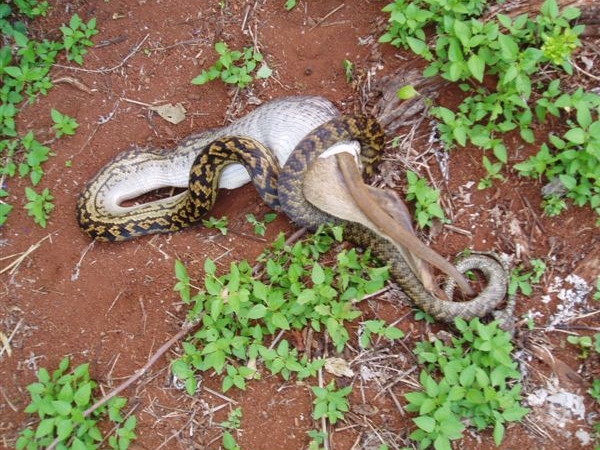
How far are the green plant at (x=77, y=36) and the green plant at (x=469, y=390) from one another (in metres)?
3.62

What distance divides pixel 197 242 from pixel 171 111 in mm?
1167

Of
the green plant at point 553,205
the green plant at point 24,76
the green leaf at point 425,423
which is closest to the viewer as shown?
the green leaf at point 425,423

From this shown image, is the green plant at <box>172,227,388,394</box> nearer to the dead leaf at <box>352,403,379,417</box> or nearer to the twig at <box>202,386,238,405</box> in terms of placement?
the twig at <box>202,386,238,405</box>

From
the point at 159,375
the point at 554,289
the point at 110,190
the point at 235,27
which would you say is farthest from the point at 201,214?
the point at 554,289

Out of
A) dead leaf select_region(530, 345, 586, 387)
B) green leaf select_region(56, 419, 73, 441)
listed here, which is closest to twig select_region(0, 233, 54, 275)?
green leaf select_region(56, 419, 73, 441)

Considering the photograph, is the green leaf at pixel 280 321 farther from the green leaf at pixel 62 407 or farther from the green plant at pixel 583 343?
the green plant at pixel 583 343

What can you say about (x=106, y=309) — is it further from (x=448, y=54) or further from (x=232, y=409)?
(x=448, y=54)

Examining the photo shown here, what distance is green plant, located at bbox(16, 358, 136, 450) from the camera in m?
3.40

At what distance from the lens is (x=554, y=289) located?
333 centimetres

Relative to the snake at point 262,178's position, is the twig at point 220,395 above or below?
below

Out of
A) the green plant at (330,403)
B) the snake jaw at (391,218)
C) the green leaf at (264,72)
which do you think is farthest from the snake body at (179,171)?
the green plant at (330,403)

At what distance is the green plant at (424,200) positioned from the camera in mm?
3449

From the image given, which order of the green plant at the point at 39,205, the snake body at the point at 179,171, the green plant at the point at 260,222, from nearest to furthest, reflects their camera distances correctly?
the green plant at the point at 260,222 < the snake body at the point at 179,171 < the green plant at the point at 39,205

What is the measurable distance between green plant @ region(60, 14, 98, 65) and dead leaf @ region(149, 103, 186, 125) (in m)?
0.79
